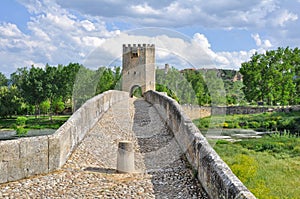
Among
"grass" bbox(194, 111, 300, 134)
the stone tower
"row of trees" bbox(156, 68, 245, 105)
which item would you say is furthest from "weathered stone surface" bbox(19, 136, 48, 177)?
"grass" bbox(194, 111, 300, 134)

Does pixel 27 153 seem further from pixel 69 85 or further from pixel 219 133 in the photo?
pixel 69 85

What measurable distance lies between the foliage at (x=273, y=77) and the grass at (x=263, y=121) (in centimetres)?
464

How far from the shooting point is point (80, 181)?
657cm

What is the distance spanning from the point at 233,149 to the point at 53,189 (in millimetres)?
22816

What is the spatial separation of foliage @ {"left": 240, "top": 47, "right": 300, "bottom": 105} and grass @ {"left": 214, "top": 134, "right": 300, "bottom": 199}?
23.0 meters

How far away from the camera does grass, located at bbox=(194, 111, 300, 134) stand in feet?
149

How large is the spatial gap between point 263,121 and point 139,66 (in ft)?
76.1

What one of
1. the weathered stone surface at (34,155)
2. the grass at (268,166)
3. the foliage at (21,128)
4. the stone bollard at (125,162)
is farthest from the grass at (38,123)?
the weathered stone surface at (34,155)

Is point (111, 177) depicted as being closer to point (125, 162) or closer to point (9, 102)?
point (125, 162)

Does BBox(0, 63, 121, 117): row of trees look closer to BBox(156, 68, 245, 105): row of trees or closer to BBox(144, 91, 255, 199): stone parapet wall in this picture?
BBox(156, 68, 245, 105): row of trees

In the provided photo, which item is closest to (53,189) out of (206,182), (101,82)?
(206,182)

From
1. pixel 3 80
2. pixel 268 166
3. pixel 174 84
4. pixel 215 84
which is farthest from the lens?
pixel 3 80

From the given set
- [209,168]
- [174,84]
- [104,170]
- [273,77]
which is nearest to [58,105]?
[174,84]

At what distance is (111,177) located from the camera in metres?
7.00
